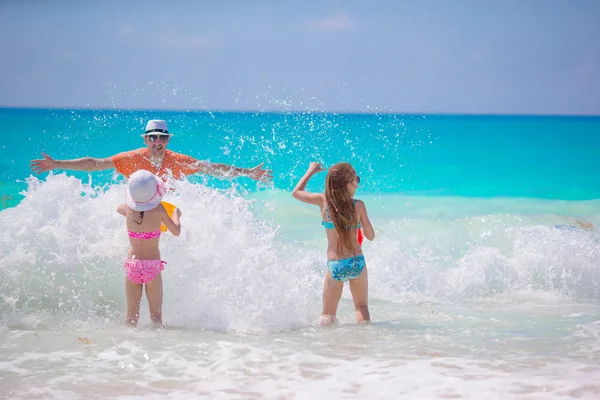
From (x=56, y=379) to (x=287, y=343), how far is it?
1.74 metres

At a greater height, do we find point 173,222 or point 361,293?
point 173,222

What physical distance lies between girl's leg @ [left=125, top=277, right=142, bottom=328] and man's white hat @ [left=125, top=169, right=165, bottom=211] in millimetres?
659

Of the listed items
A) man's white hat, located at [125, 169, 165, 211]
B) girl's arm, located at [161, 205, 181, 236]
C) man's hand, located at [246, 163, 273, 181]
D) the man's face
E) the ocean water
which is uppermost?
the man's face

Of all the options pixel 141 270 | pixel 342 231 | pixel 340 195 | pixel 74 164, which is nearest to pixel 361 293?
pixel 342 231

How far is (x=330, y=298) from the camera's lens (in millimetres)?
6117

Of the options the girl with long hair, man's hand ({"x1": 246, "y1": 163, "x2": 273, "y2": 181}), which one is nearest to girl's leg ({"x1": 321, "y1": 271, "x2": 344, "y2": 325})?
the girl with long hair

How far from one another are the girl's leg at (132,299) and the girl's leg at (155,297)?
3.4 inches

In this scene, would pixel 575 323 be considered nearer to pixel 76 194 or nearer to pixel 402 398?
pixel 402 398

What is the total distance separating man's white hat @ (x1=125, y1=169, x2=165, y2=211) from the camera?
545 cm

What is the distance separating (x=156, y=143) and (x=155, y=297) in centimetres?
139

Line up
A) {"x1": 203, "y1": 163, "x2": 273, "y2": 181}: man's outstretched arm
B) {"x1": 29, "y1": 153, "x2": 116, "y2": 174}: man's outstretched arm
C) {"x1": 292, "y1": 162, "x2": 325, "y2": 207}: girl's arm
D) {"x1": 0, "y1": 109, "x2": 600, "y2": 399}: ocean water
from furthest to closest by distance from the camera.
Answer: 1. {"x1": 203, "y1": 163, "x2": 273, "y2": 181}: man's outstretched arm
2. {"x1": 29, "y1": 153, "x2": 116, "y2": 174}: man's outstretched arm
3. {"x1": 292, "y1": 162, "x2": 325, "y2": 207}: girl's arm
4. {"x1": 0, "y1": 109, "x2": 600, "y2": 399}: ocean water

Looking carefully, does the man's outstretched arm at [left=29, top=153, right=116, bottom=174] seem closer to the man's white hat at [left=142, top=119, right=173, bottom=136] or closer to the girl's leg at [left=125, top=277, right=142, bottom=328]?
Result: the man's white hat at [left=142, top=119, right=173, bottom=136]

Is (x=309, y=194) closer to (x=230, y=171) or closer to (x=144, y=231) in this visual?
(x=230, y=171)

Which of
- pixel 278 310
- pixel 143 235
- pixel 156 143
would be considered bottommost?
pixel 278 310
